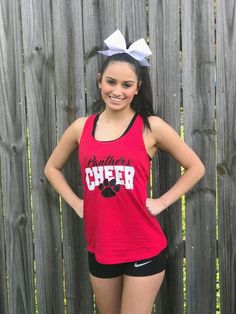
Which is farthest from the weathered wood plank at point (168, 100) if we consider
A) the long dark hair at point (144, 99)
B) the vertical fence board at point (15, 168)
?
the vertical fence board at point (15, 168)

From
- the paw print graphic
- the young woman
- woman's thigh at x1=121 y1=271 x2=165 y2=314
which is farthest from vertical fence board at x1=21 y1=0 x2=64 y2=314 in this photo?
woman's thigh at x1=121 y1=271 x2=165 y2=314

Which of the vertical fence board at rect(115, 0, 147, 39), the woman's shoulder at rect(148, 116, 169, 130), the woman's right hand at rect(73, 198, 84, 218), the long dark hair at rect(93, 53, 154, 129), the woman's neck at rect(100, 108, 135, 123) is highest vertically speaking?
the vertical fence board at rect(115, 0, 147, 39)

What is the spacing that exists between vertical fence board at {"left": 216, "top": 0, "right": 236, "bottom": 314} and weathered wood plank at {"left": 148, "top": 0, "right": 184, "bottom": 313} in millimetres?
271

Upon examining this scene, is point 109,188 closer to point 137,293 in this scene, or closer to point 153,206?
point 153,206

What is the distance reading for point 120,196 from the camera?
123 inches

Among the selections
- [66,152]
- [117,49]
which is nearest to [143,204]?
[66,152]

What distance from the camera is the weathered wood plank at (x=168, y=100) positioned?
350 centimetres

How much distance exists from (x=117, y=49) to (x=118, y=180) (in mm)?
753

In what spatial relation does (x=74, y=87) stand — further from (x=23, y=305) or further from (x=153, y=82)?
(x=23, y=305)

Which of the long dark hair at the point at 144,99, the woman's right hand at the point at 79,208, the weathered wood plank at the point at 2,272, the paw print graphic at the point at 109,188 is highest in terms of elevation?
the long dark hair at the point at 144,99

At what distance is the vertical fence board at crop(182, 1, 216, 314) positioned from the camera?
349 centimetres

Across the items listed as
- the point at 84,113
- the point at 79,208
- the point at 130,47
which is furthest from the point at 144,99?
the point at 79,208

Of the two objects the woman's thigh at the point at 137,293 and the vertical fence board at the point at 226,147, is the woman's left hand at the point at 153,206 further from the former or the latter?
the vertical fence board at the point at 226,147

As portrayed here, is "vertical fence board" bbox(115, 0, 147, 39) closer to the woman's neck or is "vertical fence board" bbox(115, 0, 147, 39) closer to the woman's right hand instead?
the woman's neck
